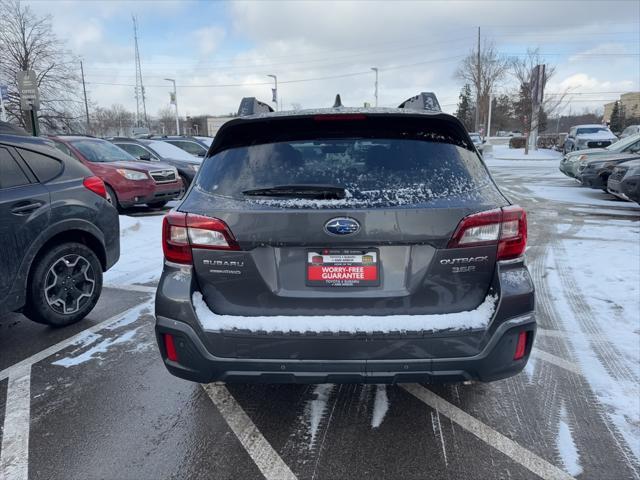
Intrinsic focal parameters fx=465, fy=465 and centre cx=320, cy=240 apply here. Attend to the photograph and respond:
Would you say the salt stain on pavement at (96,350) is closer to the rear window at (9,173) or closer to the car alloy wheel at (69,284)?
the car alloy wheel at (69,284)

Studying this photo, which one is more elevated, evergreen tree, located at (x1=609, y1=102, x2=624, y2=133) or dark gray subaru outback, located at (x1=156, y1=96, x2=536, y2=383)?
evergreen tree, located at (x1=609, y1=102, x2=624, y2=133)

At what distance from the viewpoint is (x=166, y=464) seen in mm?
2455

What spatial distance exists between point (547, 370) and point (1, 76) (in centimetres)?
3030

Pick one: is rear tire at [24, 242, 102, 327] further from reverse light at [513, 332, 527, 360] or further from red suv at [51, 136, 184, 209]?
red suv at [51, 136, 184, 209]

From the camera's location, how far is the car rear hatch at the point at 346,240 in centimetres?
225

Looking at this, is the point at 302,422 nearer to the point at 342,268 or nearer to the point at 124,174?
the point at 342,268

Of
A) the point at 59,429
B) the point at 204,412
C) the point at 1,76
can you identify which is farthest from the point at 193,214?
the point at 1,76

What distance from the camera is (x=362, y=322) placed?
89.3 inches

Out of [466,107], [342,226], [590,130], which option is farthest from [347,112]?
[466,107]

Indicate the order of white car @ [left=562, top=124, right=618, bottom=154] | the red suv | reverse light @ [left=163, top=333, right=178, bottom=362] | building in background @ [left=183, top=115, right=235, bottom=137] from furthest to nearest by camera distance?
building in background @ [left=183, top=115, right=235, bottom=137]
white car @ [left=562, top=124, right=618, bottom=154]
the red suv
reverse light @ [left=163, top=333, right=178, bottom=362]

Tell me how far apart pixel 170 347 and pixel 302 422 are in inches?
36.2

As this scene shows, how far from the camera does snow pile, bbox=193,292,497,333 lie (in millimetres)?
2256

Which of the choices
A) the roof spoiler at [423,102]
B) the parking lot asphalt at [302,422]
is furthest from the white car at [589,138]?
the roof spoiler at [423,102]

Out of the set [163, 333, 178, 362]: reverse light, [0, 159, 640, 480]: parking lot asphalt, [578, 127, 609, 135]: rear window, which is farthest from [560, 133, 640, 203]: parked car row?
[578, 127, 609, 135]: rear window
